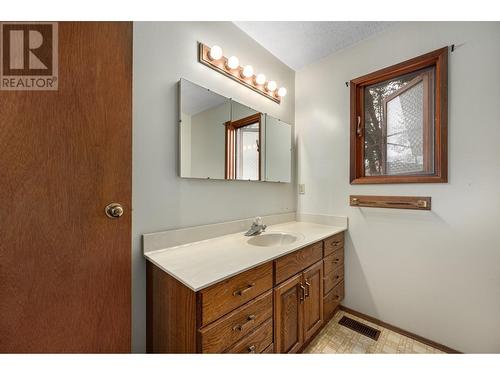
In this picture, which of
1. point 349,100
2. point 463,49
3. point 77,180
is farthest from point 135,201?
point 463,49

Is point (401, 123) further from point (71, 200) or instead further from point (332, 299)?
point (71, 200)

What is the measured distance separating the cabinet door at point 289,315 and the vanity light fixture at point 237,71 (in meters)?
1.43

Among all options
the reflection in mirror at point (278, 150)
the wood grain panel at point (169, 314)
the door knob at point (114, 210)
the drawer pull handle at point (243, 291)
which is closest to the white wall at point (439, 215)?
the reflection in mirror at point (278, 150)

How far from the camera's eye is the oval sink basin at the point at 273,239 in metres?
1.42

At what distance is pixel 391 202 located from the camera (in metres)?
1.44

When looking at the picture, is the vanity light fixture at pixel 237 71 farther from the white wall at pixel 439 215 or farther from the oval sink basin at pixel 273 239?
the oval sink basin at pixel 273 239

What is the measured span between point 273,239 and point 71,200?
3.93 ft

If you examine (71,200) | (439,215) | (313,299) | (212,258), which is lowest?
(313,299)

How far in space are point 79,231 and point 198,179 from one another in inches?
24.8

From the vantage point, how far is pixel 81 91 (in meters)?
0.85

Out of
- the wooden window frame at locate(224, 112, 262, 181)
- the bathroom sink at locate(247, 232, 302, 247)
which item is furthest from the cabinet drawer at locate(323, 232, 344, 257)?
the wooden window frame at locate(224, 112, 262, 181)

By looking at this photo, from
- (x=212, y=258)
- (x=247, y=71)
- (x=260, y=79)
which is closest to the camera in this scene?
(x=212, y=258)

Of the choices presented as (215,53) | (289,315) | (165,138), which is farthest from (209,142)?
(289,315)

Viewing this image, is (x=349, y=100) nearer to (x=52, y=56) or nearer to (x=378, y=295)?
(x=378, y=295)
